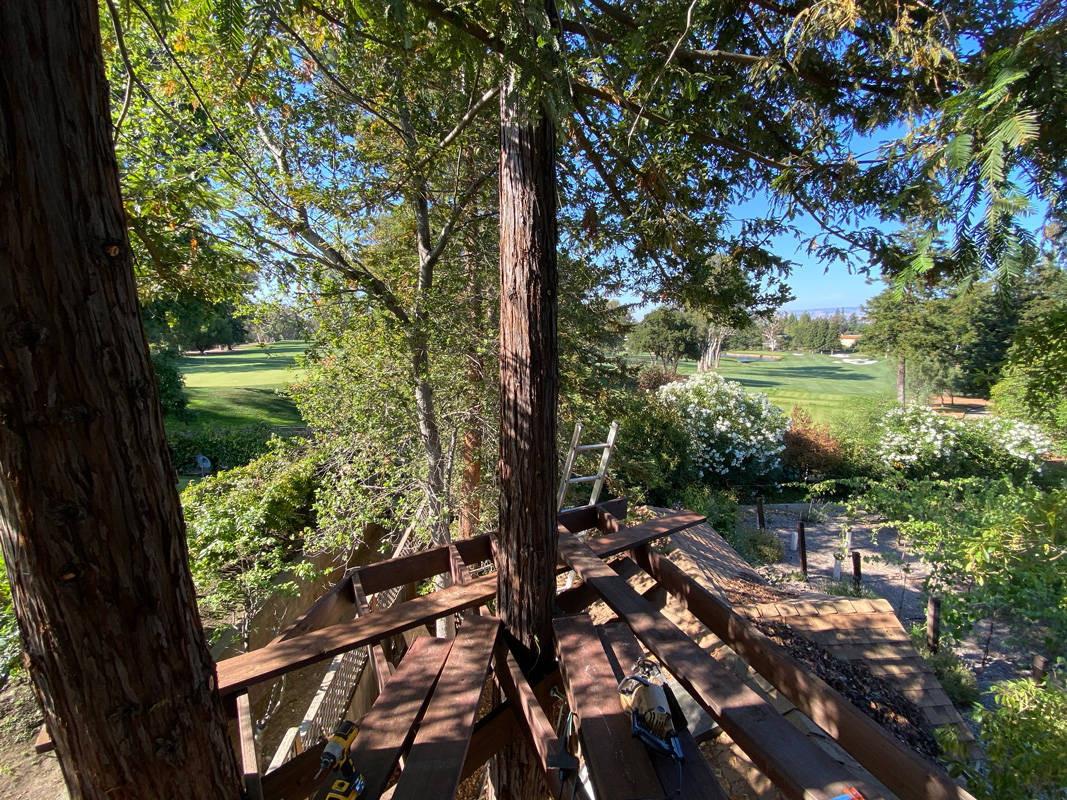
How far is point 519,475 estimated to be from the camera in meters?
2.17

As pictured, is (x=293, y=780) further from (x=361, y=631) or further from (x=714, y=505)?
(x=714, y=505)

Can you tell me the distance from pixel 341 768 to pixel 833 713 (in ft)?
5.15

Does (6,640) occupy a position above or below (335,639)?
below

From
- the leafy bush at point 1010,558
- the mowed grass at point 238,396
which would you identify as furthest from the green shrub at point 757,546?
the mowed grass at point 238,396

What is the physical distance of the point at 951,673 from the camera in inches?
233

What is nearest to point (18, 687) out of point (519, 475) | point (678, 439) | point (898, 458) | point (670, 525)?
point (519, 475)

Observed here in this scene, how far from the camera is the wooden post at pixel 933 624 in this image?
19.0 ft

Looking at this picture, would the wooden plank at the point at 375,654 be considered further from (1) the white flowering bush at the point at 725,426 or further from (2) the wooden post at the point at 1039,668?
(1) the white flowering bush at the point at 725,426

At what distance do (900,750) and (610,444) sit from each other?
438 cm

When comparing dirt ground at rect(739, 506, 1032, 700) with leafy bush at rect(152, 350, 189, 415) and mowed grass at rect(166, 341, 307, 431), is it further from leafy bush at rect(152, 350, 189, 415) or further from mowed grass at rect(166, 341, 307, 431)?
leafy bush at rect(152, 350, 189, 415)

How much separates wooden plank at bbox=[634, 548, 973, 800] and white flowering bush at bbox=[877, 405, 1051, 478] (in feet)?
46.4

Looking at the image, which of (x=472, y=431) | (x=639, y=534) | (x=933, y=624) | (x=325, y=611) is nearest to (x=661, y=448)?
(x=933, y=624)

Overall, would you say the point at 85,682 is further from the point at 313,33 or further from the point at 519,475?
the point at 313,33

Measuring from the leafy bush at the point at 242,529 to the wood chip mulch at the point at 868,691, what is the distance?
5.42m
